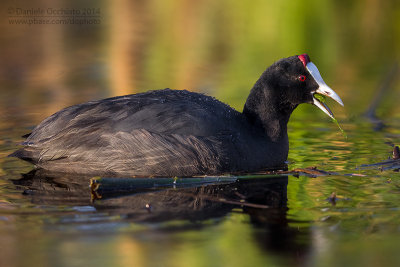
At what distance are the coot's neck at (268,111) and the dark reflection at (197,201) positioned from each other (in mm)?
688

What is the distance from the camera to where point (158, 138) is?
6398 millimetres

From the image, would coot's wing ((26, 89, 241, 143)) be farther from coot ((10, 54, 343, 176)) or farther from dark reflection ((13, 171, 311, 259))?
dark reflection ((13, 171, 311, 259))

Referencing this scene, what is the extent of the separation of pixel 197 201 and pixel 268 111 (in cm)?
168

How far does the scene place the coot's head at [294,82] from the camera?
6902 mm

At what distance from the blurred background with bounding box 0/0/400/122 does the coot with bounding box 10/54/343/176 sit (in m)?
1.88

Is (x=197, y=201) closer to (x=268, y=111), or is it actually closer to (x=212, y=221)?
(x=212, y=221)

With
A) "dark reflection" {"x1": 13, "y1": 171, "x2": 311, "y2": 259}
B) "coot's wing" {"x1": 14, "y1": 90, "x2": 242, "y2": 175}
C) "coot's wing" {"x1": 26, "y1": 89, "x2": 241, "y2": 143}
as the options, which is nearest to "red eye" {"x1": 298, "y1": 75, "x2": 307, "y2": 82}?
"coot's wing" {"x1": 26, "y1": 89, "x2": 241, "y2": 143}

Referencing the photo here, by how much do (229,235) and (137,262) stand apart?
0.76 meters

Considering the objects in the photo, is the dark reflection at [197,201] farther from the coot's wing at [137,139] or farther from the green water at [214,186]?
the coot's wing at [137,139]

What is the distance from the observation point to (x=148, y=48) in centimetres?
1334

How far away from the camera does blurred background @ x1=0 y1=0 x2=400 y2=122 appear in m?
10.2

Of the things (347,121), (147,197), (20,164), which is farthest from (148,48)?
(147,197)

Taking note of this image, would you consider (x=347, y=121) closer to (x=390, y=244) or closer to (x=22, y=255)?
(x=390, y=244)

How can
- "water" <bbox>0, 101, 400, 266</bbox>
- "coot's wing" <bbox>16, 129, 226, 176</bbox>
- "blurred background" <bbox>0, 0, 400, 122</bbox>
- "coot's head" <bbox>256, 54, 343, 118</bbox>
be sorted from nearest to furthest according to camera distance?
"water" <bbox>0, 101, 400, 266</bbox> < "coot's wing" <bbox>16, 129, 226, 176</bbox> < "coot's head" <bbox>256, 54, 343, 118</bbox> < "blurred background" <bbox>0, 0, 400, 122</bbox>
